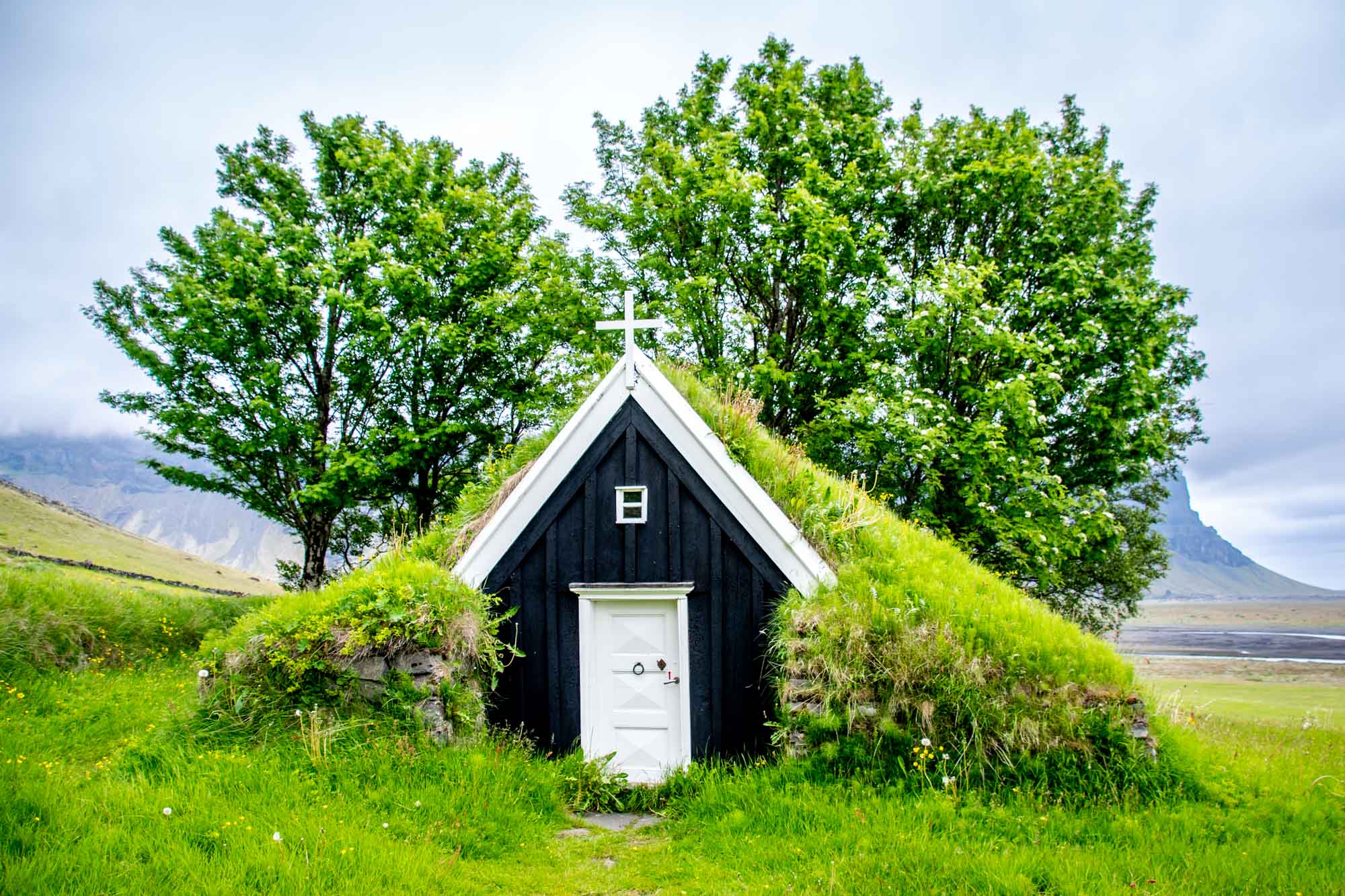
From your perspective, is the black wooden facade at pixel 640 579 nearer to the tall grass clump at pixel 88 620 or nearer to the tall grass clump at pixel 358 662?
the tall grass clump at pixel 358 662

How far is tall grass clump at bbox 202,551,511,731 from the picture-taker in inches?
287

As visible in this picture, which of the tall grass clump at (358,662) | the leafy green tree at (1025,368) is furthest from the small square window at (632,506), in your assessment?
the leafy green tree at (1025,368)

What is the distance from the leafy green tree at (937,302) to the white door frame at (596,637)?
7.48 meters

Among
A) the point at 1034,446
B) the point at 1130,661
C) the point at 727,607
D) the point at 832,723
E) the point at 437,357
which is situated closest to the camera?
the point at 832,723

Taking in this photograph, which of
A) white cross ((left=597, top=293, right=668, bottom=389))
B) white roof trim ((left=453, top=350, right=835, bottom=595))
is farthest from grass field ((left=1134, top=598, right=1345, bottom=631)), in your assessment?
white cross ((left=597, top=293, right=668, bottom=389))

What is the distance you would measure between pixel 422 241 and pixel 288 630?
38.1 feet

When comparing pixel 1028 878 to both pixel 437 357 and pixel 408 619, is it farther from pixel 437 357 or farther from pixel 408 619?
pixel 437 357

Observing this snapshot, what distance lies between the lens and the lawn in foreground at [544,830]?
4.94 meters

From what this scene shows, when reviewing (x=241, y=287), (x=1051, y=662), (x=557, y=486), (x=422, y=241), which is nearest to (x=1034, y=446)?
(x=1051, y=662)

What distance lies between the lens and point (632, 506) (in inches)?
323

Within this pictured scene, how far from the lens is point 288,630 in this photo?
755 cm

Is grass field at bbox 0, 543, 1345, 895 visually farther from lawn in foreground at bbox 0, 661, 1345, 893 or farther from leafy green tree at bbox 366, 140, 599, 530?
leafy green tree at bbox 366, 140, 599, 530

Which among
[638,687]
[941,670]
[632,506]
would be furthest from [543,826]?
[941,670]

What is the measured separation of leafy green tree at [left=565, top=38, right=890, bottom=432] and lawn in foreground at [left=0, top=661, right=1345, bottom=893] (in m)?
10.1
